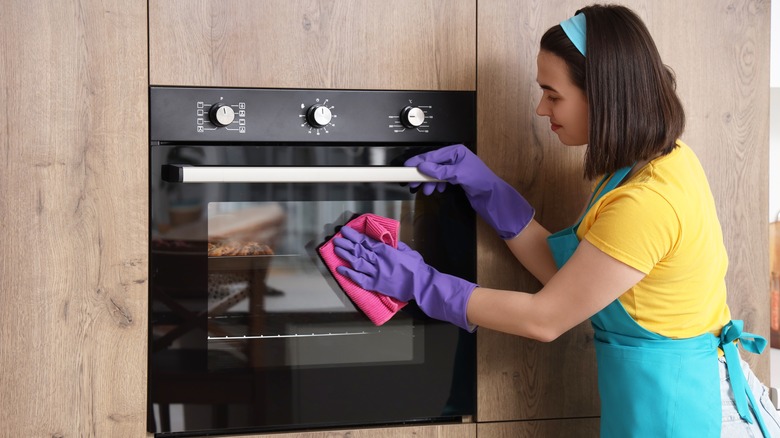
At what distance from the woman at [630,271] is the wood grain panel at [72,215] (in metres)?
0.40

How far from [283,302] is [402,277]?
0.70 ft

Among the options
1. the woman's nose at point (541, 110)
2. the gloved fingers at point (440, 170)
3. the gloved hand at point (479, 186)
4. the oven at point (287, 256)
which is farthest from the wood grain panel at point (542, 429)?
the woman's nose at point (541, 110)

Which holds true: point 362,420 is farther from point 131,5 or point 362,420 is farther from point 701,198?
point 131,5

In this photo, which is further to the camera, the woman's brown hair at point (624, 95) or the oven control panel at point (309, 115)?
the oven control panel at point (309, 115)

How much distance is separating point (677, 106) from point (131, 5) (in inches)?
34.5

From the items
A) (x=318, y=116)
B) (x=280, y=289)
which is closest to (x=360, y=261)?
(x=280, y=289)

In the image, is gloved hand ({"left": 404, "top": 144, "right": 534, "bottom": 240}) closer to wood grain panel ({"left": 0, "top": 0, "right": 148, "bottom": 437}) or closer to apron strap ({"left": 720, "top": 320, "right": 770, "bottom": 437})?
apron strap ({"left": 720, "top": 320, "right": 770, "bottom": 437})

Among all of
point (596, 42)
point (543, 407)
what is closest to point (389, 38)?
point (596, 42)

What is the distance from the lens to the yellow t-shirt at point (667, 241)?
1.04 metres

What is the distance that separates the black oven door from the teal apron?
28 centimetres

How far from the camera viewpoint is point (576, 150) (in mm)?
1366

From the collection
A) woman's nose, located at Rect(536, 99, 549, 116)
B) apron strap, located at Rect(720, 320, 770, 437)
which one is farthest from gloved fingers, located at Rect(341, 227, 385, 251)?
apron strap, located at Rect(720, 320, 770, 437)

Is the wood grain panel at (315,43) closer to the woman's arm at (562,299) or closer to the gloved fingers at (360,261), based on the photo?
the gloved fingers at (360,261)

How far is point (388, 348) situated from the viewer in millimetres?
1309
